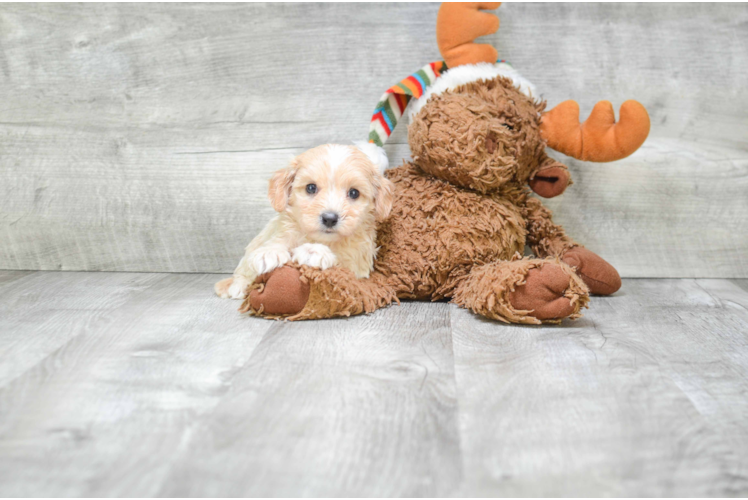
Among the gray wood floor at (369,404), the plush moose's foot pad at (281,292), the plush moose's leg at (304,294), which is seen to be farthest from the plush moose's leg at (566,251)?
the plush moose's foot pad at (281,292)

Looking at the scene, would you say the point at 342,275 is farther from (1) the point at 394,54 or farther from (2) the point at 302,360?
(1) the point at 394,54

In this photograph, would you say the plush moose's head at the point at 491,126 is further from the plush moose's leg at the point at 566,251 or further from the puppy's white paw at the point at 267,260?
the puppy's white paw at the point at 267,260

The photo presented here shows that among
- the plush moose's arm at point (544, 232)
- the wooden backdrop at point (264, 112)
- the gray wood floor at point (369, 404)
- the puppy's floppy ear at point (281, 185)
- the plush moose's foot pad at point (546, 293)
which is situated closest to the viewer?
the gray wood floor at point (369, 404)

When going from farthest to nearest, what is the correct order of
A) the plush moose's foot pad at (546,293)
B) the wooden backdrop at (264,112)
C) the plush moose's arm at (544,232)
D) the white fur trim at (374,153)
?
the wooden backdrop at (264,112) < the plush moose's arm at (544,232) < the white fur trim at (374,153) < the plush moose's foot pad at (546,293)

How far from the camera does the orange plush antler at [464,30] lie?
142 cm

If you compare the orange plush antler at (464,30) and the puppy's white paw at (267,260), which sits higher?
the orange plush antler at (464,30)

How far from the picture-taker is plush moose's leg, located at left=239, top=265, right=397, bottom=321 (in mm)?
1197

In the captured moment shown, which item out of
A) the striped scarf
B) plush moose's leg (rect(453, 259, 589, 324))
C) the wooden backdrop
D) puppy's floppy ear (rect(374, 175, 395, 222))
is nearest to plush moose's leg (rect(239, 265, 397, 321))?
puppy's floppy ear (rect(374, 175, 395, 222))

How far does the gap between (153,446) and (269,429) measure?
0.14 meters

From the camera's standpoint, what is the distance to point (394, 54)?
1.65m

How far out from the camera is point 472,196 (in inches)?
54.5

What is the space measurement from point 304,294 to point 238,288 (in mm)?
286

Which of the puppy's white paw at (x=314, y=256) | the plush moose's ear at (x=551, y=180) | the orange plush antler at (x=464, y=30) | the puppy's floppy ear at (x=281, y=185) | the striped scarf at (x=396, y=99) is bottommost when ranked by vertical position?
the puppy's white paw at (x=314, y=256)

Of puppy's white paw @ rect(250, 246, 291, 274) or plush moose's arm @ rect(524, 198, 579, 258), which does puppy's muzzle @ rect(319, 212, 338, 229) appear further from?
plush moose's arm @ rect(524, 198, 579, 258)
